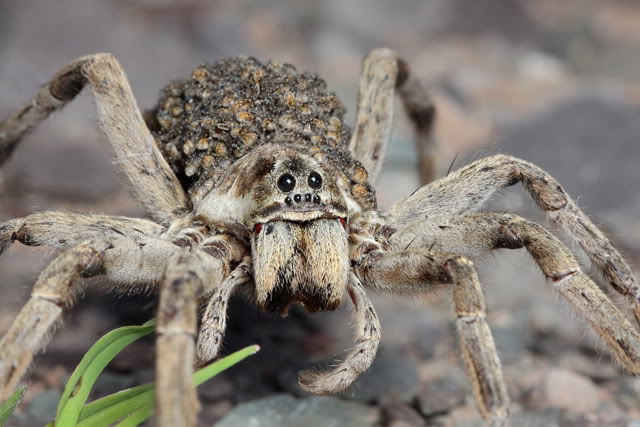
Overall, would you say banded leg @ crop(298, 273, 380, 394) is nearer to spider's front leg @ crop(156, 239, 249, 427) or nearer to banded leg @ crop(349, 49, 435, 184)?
spider's front leg @ crop(156, 239, 249, 427)

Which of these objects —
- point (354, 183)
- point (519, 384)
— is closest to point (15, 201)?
point (354, 183)

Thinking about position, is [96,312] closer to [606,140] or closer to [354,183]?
[354,183]

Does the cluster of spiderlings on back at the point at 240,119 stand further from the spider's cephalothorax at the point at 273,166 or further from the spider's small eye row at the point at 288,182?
the spider's small eye row at the point at 288,182

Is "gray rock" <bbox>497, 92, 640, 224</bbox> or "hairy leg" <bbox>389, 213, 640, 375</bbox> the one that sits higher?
"gray rock" <bbox>497, 92, 640, 224</bbox>

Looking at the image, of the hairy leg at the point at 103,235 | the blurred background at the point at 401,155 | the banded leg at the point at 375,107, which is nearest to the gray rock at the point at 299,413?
the blurred background at the point at 401,155

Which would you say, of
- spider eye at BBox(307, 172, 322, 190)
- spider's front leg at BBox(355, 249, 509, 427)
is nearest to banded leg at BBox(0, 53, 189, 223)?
spider eye at BBox(307, 172, 322, 190)
